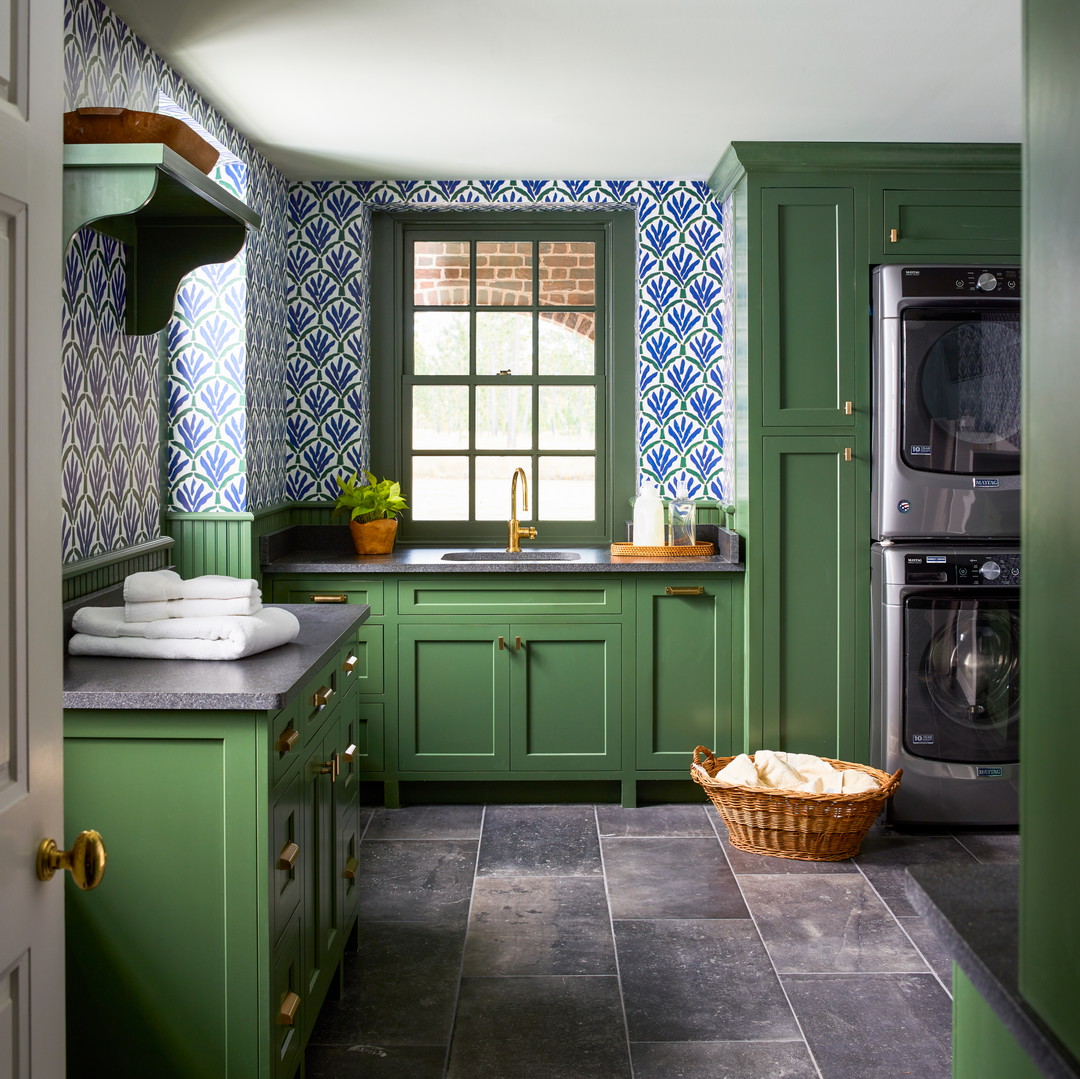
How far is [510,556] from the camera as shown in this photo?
4.23 meters

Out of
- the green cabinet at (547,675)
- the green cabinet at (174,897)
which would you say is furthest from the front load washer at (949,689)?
the green cabinet at (174,897)

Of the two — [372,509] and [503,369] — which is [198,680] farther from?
[503,369]

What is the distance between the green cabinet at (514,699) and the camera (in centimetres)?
397

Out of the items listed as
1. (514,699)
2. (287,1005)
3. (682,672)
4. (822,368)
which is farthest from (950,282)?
(287,1005)

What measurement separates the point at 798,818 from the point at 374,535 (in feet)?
6.08

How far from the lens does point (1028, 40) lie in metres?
0.85

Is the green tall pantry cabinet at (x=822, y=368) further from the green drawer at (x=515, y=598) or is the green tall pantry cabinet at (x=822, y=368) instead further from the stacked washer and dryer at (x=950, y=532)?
the green drawer at (x=515, y=598)

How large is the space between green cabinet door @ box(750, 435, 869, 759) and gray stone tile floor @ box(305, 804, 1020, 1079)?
0.43 m

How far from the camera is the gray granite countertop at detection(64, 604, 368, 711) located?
1847 mm

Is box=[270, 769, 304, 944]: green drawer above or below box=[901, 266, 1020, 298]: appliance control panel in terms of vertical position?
below

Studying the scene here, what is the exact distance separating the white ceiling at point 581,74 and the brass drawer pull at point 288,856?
1.97 metres

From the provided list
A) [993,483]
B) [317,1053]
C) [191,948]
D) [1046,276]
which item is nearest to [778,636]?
[993,483]

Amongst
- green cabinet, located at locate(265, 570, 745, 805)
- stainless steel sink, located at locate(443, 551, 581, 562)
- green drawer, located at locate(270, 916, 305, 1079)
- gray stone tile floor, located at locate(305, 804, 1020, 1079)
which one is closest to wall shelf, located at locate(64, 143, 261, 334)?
green cabinet, located at locate(265, 570, 745, 805)

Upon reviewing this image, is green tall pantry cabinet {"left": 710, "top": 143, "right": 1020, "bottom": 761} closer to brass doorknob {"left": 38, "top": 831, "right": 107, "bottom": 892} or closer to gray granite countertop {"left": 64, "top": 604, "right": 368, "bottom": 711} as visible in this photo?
gray granite countertop {"left": 64, "top": 604, "right": 368, "bottom": 711}
